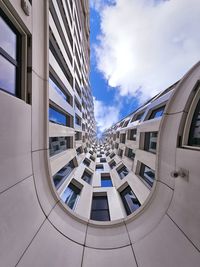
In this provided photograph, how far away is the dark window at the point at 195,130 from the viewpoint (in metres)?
4.96

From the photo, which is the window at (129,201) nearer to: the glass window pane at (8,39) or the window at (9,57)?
the window at (9,57)

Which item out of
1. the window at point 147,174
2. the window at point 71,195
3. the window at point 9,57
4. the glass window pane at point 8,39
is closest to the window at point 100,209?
the window at point 71,195

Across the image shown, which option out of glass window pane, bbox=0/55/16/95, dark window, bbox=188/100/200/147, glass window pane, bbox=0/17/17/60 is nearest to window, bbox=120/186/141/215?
dark window, bbox=188/100/200/147

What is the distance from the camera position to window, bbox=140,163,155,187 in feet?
30.6

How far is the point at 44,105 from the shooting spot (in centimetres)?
569

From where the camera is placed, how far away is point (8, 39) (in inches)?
165

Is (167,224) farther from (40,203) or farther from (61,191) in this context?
(61,191)

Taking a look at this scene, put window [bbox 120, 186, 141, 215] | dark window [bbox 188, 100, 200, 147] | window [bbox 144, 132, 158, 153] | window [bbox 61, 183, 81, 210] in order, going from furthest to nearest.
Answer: window [bbox 120, 186, 141, 215] < window [bbox 61, 183, 81, 210] < window [bbox 144, 132, 158, 153] < dark window [bbox 188, 100, 200, 147]

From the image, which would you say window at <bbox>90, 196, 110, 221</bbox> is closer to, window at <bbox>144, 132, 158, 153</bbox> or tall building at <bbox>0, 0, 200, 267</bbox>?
tall building at <bbox>0, 0, 200, 267</bbox>

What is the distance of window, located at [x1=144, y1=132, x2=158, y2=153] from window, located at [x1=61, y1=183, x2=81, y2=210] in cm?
764

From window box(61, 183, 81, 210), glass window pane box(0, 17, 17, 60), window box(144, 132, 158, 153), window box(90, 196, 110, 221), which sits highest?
glass window pane box(0, 17, 17, 60)

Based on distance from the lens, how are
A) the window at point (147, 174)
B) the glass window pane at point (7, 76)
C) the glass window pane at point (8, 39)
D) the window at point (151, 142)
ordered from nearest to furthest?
the glass window pane at point (7, 76), the glass window pane at point (8, 39), the window at point (151, 142), the window at point (147, 174)

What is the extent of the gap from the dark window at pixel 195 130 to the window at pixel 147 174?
15.9 ft

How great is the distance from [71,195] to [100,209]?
3.88 m
